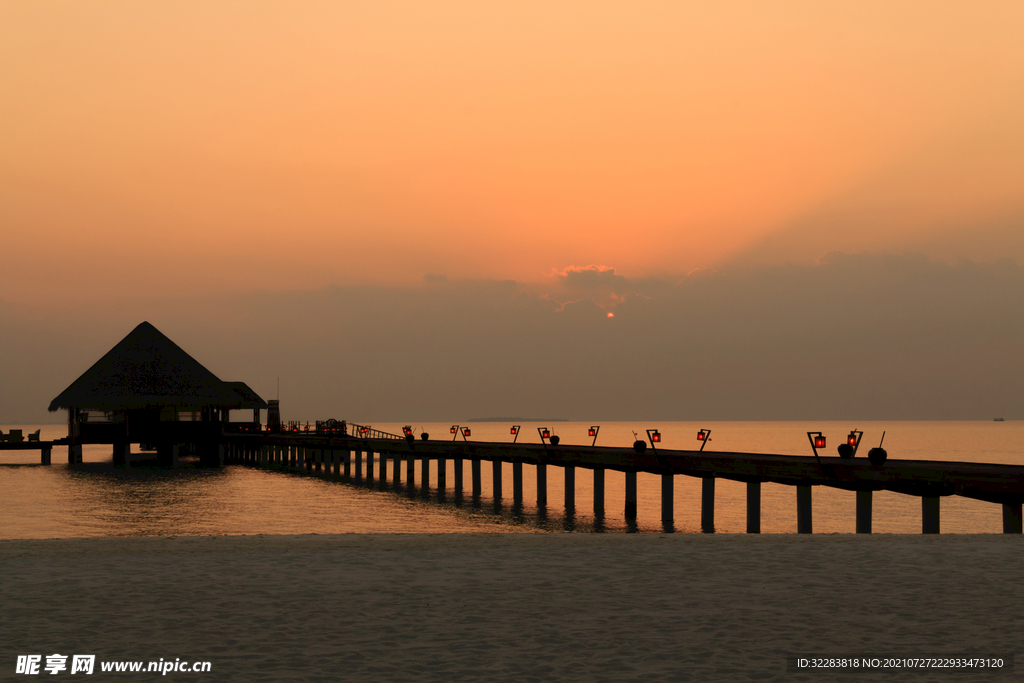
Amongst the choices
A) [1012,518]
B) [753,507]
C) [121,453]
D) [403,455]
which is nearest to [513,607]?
[1012,518]

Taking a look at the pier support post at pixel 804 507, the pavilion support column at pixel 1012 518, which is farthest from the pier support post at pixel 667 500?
the pavilion support column at pixel 1012 518

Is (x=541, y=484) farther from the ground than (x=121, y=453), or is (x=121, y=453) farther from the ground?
(x=541, y=484)

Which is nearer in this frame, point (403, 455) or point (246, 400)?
point (403, 455)

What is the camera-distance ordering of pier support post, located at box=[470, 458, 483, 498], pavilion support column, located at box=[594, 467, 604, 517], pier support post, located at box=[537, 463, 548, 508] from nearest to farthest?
pavilion support column, located at box=[594, 467, 604, 517]
pier support post, located at box=[537, 463, 548, 508]
pier support post, located at box=[470, 458, 483, 498]

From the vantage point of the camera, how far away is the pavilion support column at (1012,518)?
63.1 ft

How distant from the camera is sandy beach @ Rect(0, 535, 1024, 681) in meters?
7.21

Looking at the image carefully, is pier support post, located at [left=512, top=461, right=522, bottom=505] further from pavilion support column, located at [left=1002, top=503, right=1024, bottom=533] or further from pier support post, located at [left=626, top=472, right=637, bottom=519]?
pavilion support column, located at [left=1002, top=503, right=1024, bottom=533]

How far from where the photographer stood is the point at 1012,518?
19344 millimetres

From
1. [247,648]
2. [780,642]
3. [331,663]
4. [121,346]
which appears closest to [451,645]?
[331,663]

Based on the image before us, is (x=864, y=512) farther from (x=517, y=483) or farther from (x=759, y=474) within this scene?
(x=517, y=483)

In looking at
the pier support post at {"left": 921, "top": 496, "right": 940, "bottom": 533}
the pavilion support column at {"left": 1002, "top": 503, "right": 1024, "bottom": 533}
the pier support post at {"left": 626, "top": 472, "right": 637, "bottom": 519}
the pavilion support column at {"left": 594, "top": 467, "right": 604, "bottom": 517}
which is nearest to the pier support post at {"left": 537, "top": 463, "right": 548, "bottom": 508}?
the pavilion support column at {"left": 594, "top": 467, "right": 604, "bottom": 517}

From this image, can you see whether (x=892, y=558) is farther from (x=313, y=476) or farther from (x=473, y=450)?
(x=313, y=476)

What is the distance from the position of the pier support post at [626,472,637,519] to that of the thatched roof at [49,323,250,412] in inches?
1661

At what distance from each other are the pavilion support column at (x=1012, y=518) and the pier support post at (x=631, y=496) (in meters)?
14.7
